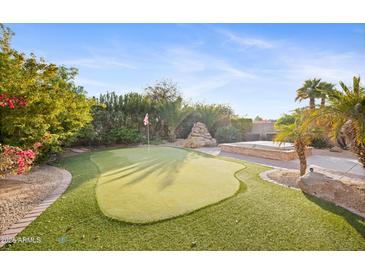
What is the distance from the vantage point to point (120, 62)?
6.22 metres

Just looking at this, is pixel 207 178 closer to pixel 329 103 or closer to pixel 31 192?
pixel 329 103

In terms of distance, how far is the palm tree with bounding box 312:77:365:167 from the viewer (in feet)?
12.6

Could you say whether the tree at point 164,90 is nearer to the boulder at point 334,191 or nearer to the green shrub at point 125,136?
the green shrub at point 125,136

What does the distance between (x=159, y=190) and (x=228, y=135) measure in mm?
13282

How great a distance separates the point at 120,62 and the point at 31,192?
472 centimetres

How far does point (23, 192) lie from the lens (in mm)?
4727

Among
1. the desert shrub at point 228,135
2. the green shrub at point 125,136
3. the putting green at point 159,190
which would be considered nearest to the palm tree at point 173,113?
the green shrub at point 125,136

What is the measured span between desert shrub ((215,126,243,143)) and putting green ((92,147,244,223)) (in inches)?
397

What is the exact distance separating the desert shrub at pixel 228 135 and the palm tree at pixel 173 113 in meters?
3.85

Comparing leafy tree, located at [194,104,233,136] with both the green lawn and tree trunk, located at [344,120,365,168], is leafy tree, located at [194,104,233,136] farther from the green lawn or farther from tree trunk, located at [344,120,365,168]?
the green lawn

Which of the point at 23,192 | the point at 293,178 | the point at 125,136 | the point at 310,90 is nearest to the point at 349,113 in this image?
the point at 293,178
